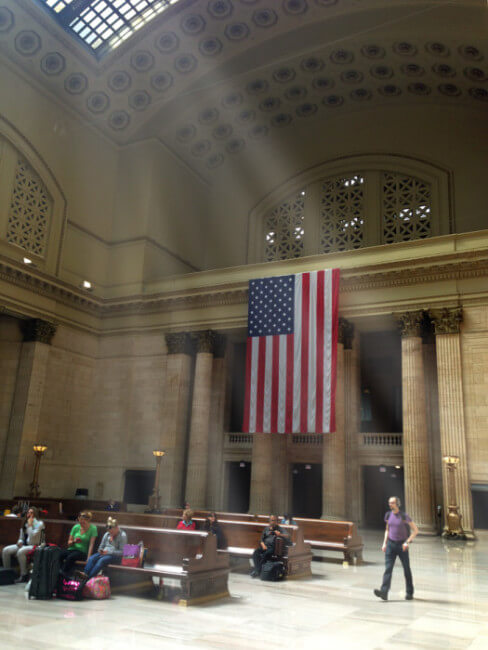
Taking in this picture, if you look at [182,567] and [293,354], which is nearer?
[182,567]

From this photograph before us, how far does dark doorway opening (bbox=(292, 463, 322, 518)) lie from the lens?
21.5m

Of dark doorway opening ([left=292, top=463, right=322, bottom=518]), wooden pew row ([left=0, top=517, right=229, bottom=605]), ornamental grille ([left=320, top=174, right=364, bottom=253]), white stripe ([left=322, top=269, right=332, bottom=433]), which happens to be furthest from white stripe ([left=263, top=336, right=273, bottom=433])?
wooden pew row ([left=0, top=517, right=229, bottom=605])

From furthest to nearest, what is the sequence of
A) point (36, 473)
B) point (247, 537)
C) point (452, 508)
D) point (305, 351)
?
point (36, 473) → point (305, 351) → point (452, 508) → point (247, 537)

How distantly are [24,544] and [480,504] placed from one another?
13.1 m

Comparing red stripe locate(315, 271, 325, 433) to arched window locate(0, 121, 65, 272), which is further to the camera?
→ arched window locate(0, 121, 65, 272)

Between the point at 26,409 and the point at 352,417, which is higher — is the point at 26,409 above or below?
below

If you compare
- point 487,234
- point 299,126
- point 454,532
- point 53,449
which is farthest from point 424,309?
point 53,449

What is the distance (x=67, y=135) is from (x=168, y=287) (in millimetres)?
7295

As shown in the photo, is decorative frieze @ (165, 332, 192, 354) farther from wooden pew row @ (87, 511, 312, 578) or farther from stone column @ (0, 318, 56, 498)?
wooden pew row @ (87, 511, 312, 578)

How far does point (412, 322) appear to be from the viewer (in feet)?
61.7

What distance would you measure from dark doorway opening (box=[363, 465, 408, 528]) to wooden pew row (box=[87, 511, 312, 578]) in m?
9.91

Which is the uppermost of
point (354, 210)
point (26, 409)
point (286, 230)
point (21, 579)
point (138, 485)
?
point (354, 210)

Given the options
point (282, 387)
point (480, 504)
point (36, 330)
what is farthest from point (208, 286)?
point (480, 504)

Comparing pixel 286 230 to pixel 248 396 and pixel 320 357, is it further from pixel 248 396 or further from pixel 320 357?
pixel 248 396
